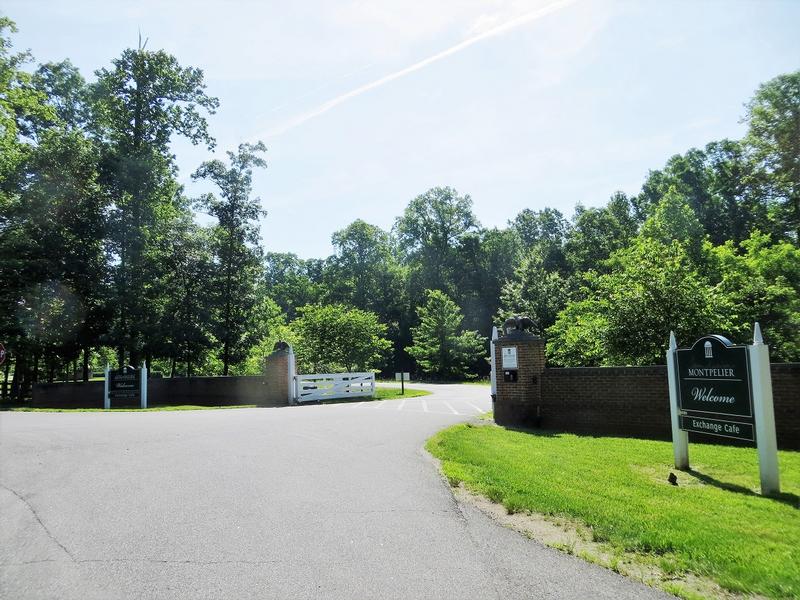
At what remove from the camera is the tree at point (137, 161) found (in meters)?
29.9

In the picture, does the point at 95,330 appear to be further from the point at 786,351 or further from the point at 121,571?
the point at 786,351

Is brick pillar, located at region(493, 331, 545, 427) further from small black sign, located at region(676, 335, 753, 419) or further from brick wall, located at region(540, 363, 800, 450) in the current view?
small black sign, located at region(676, 335, 753, 419)

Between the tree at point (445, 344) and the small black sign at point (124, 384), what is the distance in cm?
2410

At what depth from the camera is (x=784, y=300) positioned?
20.3 m

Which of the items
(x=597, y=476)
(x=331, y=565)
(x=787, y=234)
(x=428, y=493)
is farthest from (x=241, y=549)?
(x=787, y=234)

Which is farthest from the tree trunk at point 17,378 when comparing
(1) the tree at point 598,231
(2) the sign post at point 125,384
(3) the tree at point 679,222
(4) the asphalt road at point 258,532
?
(1) the tree at point 598,231

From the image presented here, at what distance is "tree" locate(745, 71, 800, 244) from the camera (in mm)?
30922

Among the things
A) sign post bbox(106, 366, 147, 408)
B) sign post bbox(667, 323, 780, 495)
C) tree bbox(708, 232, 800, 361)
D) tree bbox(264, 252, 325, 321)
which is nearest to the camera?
sign post bbox(667, 323, 780, 495)

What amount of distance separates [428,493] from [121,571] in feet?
10.7

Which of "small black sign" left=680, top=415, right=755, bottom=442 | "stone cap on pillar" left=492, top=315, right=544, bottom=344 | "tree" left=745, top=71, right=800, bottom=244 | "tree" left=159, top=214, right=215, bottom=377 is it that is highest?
"tree" left=745, top=71, right=800, bottom=244

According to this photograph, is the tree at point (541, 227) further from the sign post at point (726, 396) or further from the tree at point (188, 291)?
the sign post at point (726, 396)

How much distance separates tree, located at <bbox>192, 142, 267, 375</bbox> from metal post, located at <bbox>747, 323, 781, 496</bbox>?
30.3 metres

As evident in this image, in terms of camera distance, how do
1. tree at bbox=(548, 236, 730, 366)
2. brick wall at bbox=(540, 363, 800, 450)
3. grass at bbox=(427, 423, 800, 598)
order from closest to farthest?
grass at bbox=(427, 423, 800, 598) → brick wall at bbox=(540, 363, 800, 450) → tree at bbox=(548, 236, 730, 366)

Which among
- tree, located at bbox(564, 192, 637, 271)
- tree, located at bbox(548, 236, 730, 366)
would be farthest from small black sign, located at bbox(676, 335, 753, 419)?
tree, located at bbox(564, 192, 637, 271)
